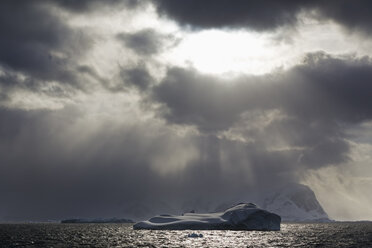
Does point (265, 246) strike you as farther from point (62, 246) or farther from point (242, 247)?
point (62, 246)

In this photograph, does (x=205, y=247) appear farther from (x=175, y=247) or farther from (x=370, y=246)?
(x=370, y=246)

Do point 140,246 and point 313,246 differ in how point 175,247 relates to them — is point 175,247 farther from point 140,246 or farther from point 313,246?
point 313,246

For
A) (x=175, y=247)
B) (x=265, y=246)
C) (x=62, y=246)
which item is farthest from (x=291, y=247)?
(x=62, y=246)

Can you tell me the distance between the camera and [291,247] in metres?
107

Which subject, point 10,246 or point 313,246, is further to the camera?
point 313,246

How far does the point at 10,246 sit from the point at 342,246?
8619 cm

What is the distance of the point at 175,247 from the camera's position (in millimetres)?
105938

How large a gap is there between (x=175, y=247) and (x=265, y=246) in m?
24.5

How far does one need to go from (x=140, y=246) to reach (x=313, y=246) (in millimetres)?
46610

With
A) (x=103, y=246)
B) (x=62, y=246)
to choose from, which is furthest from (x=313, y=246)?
(x=62, y=246)

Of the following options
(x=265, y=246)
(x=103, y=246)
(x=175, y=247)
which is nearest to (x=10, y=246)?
(x=103, y=246)

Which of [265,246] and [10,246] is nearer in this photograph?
[10,246]

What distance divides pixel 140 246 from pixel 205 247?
17.2 m

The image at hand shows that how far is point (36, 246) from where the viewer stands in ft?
339
